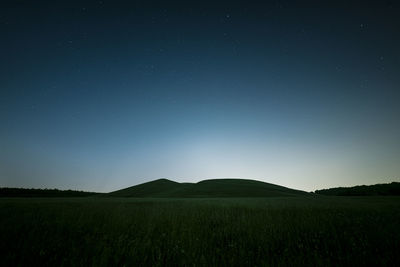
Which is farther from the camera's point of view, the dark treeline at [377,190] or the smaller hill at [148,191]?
the smaller hill at [148,191]

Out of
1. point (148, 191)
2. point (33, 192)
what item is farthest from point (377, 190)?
point (33, 192)

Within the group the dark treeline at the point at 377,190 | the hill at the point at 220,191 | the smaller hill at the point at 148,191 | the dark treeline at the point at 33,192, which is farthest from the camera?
the dark treeline at the point at 33,192

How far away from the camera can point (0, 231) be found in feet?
20.0

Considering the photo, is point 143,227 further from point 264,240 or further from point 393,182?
point 393,182

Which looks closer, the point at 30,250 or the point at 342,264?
the point at 342,264

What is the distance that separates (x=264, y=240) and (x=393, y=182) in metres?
112

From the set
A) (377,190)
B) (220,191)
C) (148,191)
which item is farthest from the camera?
(148,191)

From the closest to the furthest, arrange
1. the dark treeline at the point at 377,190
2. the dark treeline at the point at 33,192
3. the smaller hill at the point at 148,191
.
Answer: the dark treeline at the point at 377,190 < the smaller hill at the point at 148,191 < the dark treeline at the point at 33,192

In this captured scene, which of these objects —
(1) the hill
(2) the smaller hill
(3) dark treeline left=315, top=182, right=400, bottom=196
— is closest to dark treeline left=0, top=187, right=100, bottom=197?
(2) the smaller hill

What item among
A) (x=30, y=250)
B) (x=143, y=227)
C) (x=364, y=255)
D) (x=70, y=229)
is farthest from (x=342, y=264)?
(x=70, y=229)

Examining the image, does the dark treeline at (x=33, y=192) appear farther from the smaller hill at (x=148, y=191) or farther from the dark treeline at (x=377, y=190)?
the dark treeline at (x=377, y=190)

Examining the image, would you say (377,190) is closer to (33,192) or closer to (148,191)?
(148,191)

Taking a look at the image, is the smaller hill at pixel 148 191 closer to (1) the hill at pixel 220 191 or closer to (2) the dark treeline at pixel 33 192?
(1) the hill at pixel 220 191

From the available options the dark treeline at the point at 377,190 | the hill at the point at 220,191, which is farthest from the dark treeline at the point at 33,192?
the dark treeline at the point at 377,190
